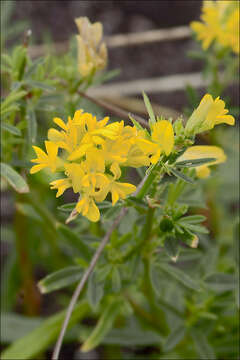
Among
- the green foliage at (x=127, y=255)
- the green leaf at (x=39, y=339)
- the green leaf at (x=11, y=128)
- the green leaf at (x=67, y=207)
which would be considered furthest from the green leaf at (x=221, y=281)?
the green leaf at (x=11, y=128)

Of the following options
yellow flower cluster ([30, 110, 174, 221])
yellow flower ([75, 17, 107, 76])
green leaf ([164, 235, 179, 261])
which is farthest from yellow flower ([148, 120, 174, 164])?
yellow flower ([75, 17, 107, 76])

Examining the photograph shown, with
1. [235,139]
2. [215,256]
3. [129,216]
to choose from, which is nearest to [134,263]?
[129,216]

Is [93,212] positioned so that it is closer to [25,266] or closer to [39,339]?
[39,339]

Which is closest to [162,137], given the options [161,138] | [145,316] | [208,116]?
[161,138]

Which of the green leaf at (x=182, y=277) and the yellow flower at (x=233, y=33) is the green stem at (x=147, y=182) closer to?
the green leaf at (x=182, y=277)

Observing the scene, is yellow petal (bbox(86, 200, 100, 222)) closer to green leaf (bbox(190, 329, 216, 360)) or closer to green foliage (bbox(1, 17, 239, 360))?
green foliage (bbox(1, 17, 239, 360))
